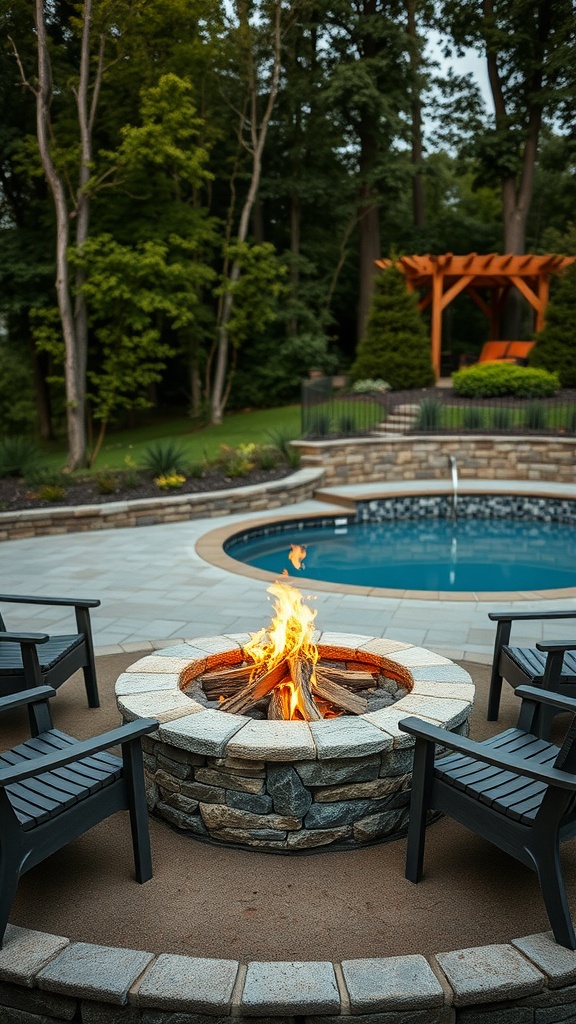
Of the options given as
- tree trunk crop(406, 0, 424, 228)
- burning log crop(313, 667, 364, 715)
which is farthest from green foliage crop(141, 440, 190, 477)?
tree trunk crop(406, 0, 424, 228)

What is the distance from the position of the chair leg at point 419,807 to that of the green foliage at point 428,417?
1196cm

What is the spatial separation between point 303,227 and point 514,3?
8.55m

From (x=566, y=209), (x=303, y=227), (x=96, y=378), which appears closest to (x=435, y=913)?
(x=96, y=378)

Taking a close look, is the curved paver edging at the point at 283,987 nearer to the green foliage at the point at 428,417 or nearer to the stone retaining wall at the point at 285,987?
the stone retaining wall at the point at 285,987

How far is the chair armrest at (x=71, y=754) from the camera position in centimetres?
235

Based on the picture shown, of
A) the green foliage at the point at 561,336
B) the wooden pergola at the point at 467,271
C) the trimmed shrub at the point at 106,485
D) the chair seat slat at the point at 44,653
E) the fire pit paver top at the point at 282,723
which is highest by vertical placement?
the wooden pergola at the point at 467,271

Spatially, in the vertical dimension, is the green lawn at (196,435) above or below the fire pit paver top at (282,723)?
below

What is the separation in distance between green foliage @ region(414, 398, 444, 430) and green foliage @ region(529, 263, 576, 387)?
4.73 metres

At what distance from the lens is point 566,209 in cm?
2773

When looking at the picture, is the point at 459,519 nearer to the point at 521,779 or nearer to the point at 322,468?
the point at 322,468

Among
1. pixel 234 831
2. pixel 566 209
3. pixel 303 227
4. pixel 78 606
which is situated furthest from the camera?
pixel 566 209

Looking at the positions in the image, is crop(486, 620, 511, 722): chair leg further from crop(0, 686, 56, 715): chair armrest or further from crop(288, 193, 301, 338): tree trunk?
crop(288, 193, 301, 338): tree trunk

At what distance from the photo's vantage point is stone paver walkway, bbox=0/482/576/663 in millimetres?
5695

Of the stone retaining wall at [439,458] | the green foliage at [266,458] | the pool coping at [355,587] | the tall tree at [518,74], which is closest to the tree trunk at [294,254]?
the tall tree at [518,74]
